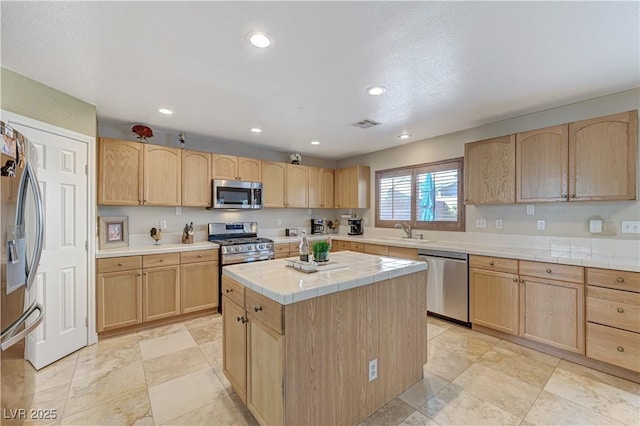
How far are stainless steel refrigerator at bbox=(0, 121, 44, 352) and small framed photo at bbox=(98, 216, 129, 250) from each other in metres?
1.79

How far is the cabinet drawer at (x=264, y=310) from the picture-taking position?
145cm

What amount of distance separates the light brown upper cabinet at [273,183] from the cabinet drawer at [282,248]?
674 mm

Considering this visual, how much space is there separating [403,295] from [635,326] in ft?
5.96

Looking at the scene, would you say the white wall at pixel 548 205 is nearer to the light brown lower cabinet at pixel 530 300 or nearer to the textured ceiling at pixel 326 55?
the textured ceiling at pixel 326 55

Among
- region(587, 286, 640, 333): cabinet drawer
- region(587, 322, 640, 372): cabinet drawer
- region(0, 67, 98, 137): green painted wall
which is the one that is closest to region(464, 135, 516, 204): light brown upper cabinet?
region(587, 286, 640, 333): cabinet drawer

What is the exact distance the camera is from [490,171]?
3.21 metres

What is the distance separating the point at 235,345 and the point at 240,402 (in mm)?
432

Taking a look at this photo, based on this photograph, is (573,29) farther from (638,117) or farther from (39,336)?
(39,336)

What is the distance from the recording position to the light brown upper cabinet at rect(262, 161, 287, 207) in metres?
4.49

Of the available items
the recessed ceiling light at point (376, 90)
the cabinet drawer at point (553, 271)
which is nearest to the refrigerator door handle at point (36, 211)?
the recessed ceiling light at point (376, 90)

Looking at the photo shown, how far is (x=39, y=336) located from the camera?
240cm

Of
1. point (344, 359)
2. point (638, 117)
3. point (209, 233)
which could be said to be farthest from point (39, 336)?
point (638, 117)

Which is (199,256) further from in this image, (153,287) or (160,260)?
(153,287)

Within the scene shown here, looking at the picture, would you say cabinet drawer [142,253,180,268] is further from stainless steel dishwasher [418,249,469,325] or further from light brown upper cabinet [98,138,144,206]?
stainless steel dishwasher [418,249,469,325]
